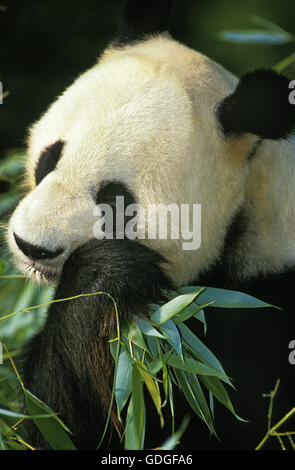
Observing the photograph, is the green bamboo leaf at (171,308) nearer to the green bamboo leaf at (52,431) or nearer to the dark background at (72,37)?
the green bamboo leaf at (52,431)

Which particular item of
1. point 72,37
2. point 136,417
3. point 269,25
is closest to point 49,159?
point 136,417

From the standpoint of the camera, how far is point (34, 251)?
1729 mm

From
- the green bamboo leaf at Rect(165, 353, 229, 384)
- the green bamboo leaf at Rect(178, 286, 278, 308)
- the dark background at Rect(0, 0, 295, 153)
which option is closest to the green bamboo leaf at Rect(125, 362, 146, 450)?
the green bamboo leaf at Rect(165, 353, 229, 384)

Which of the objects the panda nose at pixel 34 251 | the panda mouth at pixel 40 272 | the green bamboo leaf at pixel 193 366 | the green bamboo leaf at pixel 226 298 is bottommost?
the green bamboo leaf at pixel 193 366

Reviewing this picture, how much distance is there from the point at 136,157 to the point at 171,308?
1.28ft

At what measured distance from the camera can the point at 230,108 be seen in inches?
74.6

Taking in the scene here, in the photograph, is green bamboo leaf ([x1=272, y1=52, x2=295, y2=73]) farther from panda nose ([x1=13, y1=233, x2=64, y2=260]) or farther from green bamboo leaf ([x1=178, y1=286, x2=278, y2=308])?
panda nose ([x1=13, y1=233, x2=64, y2=260])

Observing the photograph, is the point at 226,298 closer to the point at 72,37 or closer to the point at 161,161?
the point at 161,161

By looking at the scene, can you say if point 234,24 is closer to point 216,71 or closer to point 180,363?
point 216,71

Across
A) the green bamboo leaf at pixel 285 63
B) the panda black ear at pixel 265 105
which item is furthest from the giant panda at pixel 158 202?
the green bamboo leaf at pixel 285 63

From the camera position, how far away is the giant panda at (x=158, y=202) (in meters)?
1.78

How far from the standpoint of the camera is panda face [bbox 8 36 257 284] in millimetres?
1736

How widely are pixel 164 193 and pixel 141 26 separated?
67cm
